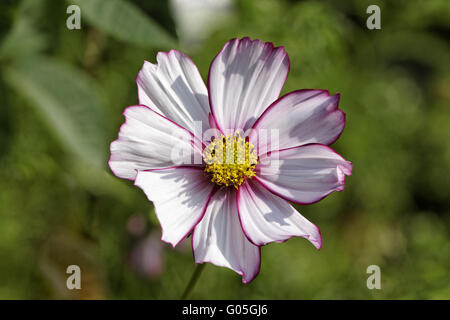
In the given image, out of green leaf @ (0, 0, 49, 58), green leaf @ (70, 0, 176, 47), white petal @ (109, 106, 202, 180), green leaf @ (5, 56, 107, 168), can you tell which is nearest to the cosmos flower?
white petal @ (109, 106, 202, 180)

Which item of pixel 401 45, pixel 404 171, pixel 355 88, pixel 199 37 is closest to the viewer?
pixel 199 37

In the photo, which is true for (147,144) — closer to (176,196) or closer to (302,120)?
(176,196)

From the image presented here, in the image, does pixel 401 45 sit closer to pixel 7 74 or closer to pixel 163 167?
pixel 7 74

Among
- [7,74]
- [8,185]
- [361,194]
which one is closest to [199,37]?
[7,74]

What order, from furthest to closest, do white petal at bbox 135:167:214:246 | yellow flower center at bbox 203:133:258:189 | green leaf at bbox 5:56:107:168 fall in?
1. green leaf at bbox 5:56:107:168
2. yellow flower center at bbox 203:133:258:189
3. white petal at bbox 135:167:214:246

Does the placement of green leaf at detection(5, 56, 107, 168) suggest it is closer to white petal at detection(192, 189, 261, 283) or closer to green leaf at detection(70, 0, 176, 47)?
green leaf at detection(70, 0, 176, 47)
